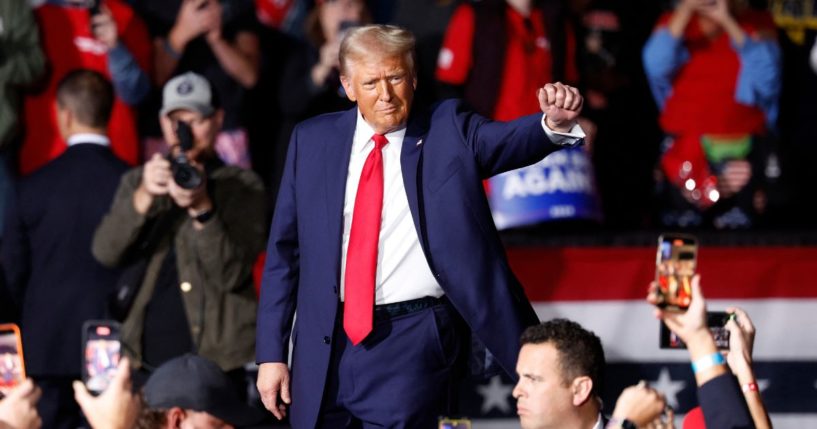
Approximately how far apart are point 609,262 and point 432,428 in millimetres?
2319

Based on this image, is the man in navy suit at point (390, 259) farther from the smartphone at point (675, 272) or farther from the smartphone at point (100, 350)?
the smartphone at point (675, 272)

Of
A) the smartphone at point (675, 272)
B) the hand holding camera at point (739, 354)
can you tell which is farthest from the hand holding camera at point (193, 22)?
the hand holding camera at point (739, 354)

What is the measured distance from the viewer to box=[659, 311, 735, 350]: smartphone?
477cm

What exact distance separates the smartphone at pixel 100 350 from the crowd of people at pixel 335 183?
0.15 meters

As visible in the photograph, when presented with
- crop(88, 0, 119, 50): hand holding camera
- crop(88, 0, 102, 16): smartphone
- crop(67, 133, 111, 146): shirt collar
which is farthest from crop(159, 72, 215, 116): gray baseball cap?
crop(88, 0, 102, 16): smartphone

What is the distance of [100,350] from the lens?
547cm

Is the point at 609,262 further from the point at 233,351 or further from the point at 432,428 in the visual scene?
the point at 432,428

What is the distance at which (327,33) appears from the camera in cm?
811

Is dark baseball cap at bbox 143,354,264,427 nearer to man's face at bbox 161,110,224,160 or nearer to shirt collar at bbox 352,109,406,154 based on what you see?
shirt collar at bbox 352,109,406,154

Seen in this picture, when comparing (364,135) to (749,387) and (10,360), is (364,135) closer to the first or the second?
(10,360)

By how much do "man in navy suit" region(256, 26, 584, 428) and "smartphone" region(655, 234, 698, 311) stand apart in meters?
0.67

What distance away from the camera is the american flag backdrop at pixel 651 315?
720 centimetres

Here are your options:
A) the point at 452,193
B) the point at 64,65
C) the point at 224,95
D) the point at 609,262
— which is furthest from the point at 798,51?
the point at 452,193

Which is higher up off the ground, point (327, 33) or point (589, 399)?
point (327, 33)
